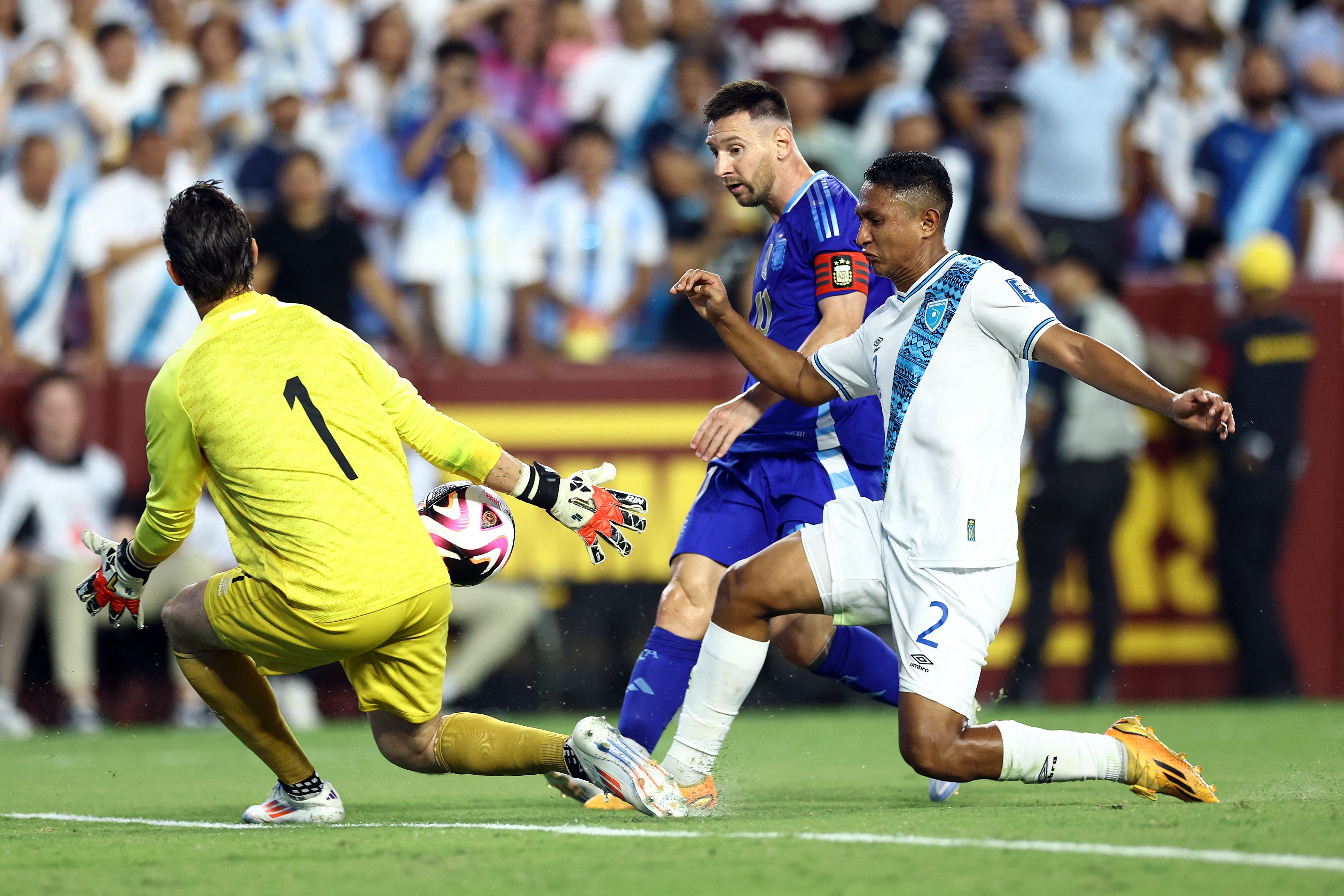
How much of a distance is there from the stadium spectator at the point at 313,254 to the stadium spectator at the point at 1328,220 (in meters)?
6.64

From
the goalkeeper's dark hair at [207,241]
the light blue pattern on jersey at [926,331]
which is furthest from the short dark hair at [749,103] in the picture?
the goalkeeper's dark hair at [207,241]

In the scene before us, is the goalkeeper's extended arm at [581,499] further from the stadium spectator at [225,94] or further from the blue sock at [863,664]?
the stadium spectator at [225,94]

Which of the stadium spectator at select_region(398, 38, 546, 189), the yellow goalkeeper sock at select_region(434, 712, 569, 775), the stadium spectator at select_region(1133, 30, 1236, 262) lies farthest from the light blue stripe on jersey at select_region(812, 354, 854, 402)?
the stadium spectator at select_region(1133, 30, 1236, 262)

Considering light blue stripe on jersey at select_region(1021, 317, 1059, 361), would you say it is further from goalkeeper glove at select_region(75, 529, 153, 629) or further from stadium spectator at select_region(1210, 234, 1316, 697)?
stadium spectator at select_region(1210, 234, 1316, 697)

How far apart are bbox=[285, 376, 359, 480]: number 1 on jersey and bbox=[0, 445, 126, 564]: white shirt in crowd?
18.6 feet

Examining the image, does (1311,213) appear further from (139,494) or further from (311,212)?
(139,494)

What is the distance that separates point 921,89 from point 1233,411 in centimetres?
333

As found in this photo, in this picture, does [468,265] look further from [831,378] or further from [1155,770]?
[1155,770]

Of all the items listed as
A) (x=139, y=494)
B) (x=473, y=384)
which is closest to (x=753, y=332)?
(x=473, y=384)

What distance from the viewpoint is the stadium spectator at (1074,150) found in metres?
12.5

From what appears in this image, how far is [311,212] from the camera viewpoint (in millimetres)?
11086

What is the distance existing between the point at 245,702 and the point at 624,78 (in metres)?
8.04

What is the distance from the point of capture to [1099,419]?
11242 millimetres

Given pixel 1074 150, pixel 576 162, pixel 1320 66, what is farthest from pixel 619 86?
pixel 1320 66
